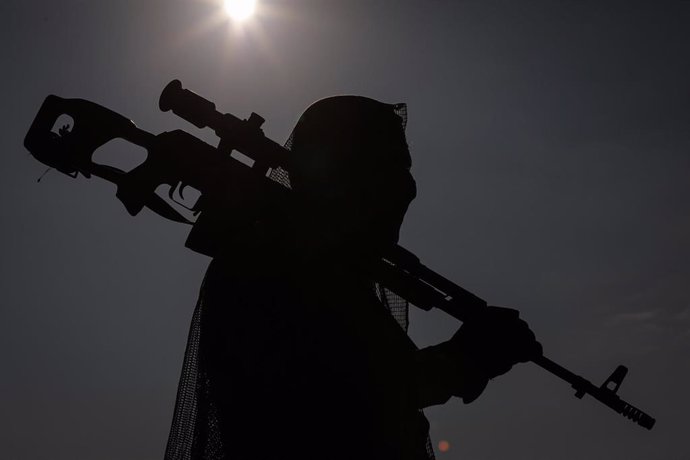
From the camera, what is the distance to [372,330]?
117 inches

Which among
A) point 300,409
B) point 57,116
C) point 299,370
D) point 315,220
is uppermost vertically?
point 57,116

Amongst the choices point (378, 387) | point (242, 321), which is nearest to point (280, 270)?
point (242, 321)

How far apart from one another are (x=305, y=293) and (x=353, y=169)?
1008 millimetres

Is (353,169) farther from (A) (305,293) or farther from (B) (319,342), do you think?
(B) (319,342)

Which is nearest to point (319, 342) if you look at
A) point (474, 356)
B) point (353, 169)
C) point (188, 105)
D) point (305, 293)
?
point (305, 293)

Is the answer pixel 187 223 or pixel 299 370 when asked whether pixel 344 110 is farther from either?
pixel 299 370

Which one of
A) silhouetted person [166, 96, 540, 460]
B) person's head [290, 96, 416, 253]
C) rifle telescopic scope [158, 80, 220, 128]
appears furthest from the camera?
rifle telescopic scope [158, 80, 220, 128]

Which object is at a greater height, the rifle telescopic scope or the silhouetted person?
the rifle telescopic scope

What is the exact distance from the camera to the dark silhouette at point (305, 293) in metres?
2.53

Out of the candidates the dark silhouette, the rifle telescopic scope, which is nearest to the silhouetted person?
the dark silhouette

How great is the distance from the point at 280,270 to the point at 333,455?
0.89 meters

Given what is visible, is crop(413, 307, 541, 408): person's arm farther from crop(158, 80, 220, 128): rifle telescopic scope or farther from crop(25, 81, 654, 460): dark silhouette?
crop(158, 80, 220, 128): rifle telescopic scope

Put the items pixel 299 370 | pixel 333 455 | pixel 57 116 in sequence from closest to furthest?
pixel 333 455, pixel 299 370, pixel 57 116

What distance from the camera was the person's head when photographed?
330 cm
